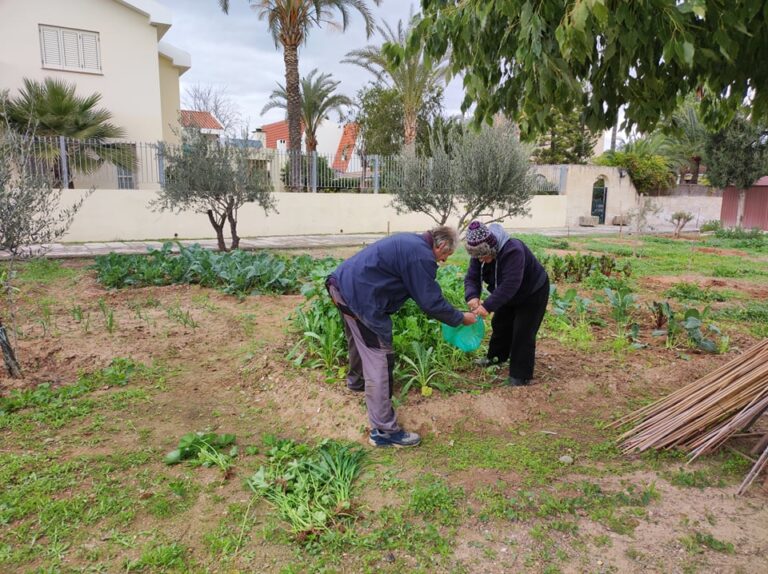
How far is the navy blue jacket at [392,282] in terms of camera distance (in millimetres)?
3264

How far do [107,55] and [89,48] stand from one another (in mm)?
528

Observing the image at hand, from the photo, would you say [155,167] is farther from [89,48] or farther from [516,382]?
[516,382]

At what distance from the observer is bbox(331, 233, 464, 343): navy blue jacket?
326 cm

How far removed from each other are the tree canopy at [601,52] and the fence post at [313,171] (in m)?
13.9

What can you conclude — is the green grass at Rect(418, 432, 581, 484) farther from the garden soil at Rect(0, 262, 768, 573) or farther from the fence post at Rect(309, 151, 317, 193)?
the fence post at Rect(309, 151, 317, 193)

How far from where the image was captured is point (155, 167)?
49.3 feet

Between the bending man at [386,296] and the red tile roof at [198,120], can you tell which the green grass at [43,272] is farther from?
the bending man at [386,296]

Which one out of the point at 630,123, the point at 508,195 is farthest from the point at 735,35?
the point at 508,195

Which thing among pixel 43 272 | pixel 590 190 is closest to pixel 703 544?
pixel 43 272

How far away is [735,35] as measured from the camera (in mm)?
2947

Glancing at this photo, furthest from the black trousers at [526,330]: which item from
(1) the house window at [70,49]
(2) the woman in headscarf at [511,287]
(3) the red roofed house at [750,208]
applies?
(3) the red roofed house at [750,208]

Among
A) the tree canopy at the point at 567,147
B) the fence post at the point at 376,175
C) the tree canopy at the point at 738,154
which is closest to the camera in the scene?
the fence post at the point at 376,175

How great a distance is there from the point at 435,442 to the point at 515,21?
243 cm

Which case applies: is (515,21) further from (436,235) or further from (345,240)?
(345,240)
